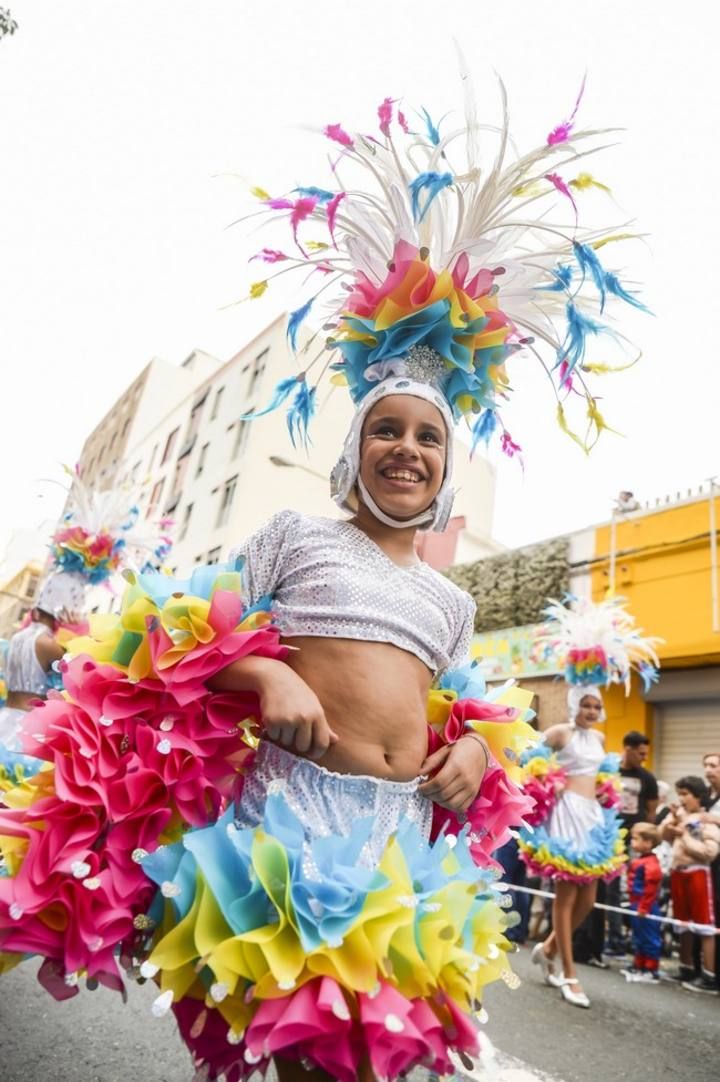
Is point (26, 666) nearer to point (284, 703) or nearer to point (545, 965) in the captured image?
point (284, 703)

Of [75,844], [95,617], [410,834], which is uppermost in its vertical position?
[95,617]

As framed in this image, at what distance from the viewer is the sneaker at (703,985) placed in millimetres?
5832

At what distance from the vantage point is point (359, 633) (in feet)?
6.45

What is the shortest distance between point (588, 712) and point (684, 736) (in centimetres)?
649

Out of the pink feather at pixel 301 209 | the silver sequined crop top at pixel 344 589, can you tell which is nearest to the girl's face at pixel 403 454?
the silver sequined crop top at pixel 344 589

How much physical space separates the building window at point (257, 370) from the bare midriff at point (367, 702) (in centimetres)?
2306

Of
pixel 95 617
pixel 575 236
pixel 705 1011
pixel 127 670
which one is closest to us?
pixel 127 670

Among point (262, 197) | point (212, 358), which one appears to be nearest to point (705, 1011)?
point (262, 197)

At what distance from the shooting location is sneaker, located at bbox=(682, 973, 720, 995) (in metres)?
5.83

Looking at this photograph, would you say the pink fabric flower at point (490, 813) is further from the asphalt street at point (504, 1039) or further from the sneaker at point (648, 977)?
the sneaker at point (648, 977)

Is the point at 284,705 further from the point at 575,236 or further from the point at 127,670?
the point at 575,236

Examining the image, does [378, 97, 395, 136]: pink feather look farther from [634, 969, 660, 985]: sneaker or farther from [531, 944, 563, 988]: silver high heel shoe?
[634, 969, 660, 985]: sneaker

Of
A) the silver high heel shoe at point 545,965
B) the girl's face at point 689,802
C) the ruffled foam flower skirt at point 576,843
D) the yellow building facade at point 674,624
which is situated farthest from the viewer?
the yellow building facade at point 674,624

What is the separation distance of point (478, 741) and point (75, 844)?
3.22 feet
